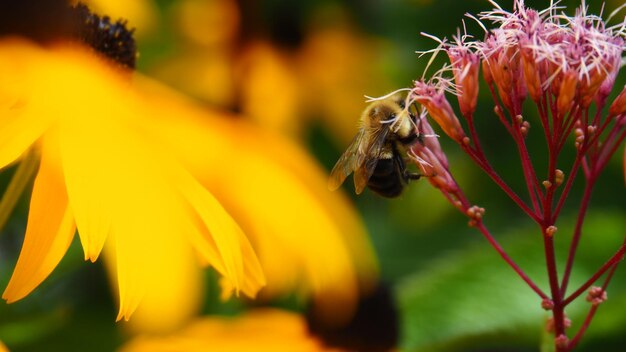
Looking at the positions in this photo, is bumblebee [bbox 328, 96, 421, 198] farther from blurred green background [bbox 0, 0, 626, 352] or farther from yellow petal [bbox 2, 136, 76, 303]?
yellow petal [bbox 2, 136, 76, 303]

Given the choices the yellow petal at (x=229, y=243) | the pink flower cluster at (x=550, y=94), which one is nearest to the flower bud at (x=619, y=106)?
the pink flower cluster at (x=550, y=94)

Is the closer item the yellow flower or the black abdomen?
the yellow flower

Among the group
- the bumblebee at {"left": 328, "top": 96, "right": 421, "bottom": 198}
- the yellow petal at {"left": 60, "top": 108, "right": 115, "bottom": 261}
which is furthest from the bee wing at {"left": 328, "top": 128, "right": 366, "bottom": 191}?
the yellow petal at {"left": 60, "top": 108, "right": 115, "bottom": 261}

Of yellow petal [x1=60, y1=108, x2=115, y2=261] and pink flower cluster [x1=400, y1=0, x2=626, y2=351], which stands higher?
pink flower cluster [x1=400, y1=0, x2=626, y2=351]

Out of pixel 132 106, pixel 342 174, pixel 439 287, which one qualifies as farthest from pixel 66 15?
pixel 439 287

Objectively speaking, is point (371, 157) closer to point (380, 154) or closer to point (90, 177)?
point (380, 154)

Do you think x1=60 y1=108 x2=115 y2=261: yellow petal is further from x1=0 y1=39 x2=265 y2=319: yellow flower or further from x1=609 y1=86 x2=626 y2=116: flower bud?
x1=609 y1=86 x2=626 y2=116: flower bud

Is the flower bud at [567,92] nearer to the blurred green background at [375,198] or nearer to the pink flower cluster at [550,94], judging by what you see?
the pink flower cluster at [550,94]

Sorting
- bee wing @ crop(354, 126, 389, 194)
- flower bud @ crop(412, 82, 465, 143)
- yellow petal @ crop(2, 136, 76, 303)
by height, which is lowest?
yellow petal @ crop(2, 136, 76, 303)
